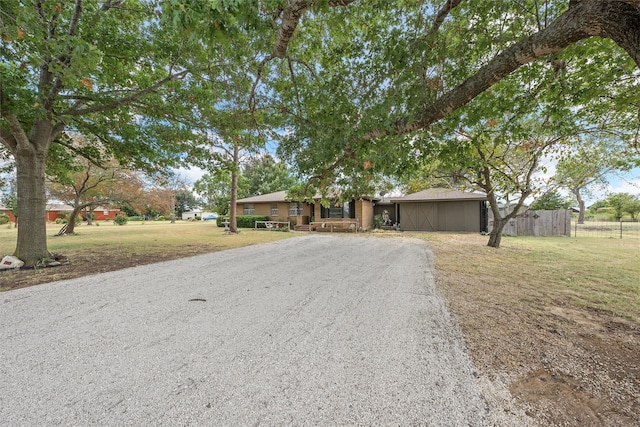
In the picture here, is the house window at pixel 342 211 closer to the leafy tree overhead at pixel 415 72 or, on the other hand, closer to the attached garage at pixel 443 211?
the attached garage at pixel 443 211

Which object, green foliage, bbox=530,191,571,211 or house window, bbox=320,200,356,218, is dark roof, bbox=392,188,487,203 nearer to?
house window, bbox=320,200,356,218

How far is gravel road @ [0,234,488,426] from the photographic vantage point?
5.15ft

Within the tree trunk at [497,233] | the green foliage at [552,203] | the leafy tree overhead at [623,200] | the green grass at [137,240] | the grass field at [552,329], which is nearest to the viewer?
the grass field at [552,329]

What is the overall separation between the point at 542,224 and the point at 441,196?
18.7ft

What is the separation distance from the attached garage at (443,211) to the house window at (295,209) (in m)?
7.66

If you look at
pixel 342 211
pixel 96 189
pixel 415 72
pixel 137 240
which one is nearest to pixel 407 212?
pixel 342 211

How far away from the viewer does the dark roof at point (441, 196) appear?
1666cm

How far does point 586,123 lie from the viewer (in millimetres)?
5891

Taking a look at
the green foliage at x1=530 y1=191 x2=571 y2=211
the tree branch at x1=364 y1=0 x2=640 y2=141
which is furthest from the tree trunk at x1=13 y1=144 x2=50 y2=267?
the green foliage at x1=530 y1=191 x2=571 y2=211

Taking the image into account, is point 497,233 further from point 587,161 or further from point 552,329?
point 552,329

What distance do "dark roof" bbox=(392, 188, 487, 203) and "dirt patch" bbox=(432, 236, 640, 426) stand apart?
46.9ft

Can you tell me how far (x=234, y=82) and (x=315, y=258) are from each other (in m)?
4.85

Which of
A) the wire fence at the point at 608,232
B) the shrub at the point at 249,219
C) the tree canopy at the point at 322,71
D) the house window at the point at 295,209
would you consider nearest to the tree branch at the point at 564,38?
the tree canopy at the point at 322,71

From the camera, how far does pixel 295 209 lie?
68.3ft
